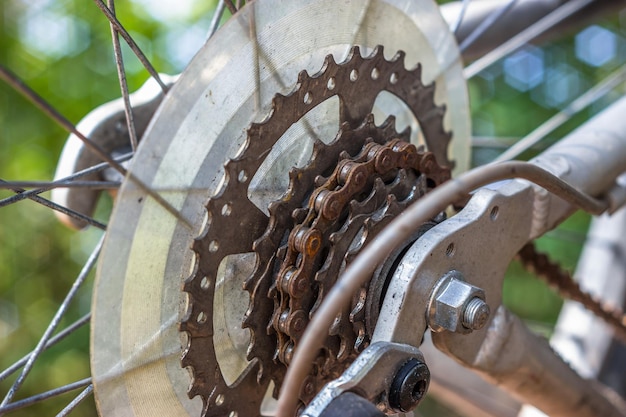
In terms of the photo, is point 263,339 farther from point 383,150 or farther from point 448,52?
point 448,52

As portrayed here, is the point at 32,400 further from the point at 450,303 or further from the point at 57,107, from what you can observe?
the point at 57,107

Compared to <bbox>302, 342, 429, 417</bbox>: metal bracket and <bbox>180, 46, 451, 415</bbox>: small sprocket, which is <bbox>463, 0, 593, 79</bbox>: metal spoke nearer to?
<bbox>180, 46, 451, 415</bbox>: small sprocket

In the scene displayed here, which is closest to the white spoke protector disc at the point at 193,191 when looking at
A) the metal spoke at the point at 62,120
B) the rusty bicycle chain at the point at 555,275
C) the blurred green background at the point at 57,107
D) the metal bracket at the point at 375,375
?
the metal spoke at the point at 62,120

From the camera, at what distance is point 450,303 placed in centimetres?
55

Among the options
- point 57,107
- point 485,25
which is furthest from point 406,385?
point 57,107

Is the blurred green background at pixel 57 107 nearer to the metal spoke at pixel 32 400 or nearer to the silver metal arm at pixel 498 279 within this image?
the silver metal arm at pixel 498 279

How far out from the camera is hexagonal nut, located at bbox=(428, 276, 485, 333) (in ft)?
1.82

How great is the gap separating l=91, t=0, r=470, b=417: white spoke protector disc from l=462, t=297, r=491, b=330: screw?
0.57 ft

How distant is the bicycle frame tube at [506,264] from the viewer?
0.56 metres

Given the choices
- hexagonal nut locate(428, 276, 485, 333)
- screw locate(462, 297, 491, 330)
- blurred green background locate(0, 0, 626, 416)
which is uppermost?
blurred green background locate(0, 0, 626, 416)

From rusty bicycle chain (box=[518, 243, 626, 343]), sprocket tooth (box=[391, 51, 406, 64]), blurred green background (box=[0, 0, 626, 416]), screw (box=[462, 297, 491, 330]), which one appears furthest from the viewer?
blurred green background (box=[0, 0, 626, 416])

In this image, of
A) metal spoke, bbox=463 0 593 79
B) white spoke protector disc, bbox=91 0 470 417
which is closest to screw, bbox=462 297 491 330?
white spoke protector disc, bbox=91 0 470 417

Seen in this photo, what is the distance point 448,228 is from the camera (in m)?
0.57

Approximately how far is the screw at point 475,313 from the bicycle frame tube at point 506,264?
0.03m
